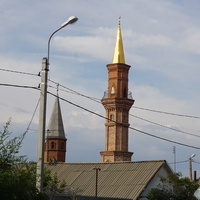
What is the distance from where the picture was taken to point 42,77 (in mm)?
16266

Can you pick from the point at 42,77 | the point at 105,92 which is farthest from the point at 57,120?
the point at 42,77

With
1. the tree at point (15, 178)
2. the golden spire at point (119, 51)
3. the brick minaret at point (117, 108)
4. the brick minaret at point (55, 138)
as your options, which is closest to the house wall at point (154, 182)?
the tree at point (15, 178)

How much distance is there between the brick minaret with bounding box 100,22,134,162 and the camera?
70.9 m

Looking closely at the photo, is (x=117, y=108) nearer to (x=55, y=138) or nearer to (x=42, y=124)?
(x=55, y=138)

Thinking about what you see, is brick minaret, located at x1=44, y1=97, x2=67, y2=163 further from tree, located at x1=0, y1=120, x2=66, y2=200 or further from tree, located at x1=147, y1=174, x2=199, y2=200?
tree, located at x1=0, y1=120, x2=66, y2=200

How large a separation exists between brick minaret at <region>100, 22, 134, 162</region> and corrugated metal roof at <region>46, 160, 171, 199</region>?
88.4 ft

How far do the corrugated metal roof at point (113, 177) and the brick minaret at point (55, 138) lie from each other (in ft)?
129

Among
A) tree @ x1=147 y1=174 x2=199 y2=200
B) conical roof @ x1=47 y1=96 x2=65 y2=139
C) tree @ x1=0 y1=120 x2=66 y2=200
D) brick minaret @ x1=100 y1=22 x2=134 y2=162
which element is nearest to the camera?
tree @ x1=0 y1=120 x2=66 y2=200

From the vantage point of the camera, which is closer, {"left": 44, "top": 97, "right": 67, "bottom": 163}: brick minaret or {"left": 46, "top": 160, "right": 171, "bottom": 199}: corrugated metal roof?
{"left": 46, "top": 160, "right": 171, "bottom": 199}: corrugated metal roof

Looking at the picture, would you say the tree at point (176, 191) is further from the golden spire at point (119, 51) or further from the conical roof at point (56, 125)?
the conical roof at point (56, 125)

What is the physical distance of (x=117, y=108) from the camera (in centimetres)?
7181

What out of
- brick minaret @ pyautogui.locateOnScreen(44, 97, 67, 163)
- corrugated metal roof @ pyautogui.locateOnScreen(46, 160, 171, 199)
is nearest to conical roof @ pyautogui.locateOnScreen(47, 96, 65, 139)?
brick minaret @ pyautogui.locateOnScreen(44, 97, 67, 163)

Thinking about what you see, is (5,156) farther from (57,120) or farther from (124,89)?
(57,120)

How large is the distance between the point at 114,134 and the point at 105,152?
110 inches
